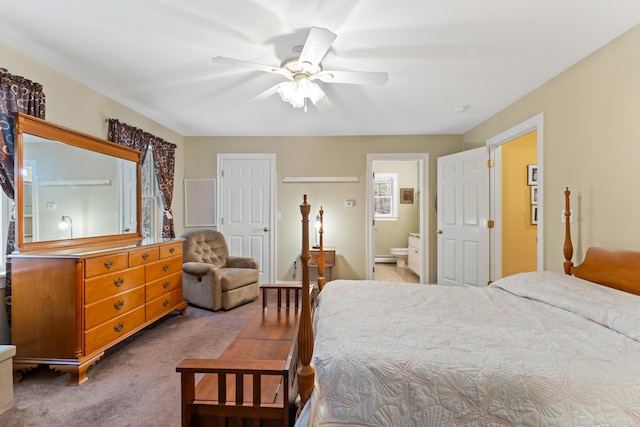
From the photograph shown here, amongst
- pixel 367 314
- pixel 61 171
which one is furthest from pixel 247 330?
pixel 61 171

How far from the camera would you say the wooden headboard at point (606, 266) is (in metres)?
1.73

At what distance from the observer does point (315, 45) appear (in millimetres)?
1667

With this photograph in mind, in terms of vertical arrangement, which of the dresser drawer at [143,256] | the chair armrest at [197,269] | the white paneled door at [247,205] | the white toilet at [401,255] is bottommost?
the white toilet at [401,255]

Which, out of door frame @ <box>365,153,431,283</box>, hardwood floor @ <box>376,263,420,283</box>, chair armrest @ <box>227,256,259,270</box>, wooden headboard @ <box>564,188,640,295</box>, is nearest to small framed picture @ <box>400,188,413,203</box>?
hardwood floor @ <box>376,263,420,283</box>

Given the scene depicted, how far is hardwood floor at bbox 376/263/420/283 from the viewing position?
4910mm

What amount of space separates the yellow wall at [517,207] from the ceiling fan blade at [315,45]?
2.91 metres

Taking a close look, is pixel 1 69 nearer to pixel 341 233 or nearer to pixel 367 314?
pixel 367 314

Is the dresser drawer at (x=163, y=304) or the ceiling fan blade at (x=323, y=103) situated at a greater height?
the ceiling fan blade at (x=323, y=103)

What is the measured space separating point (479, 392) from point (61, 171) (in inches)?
127

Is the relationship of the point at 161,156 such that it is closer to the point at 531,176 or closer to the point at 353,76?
the point at 353,76

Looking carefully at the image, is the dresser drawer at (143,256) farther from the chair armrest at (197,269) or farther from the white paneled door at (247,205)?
the white paneled door at (247,205)

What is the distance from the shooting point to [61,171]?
92.0 inches

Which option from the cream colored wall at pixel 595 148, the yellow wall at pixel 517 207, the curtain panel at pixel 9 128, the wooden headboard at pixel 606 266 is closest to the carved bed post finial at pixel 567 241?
the wooden headboard at pixel 606 266

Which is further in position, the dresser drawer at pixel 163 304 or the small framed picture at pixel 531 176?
the small framed picture at pixel 531 176
